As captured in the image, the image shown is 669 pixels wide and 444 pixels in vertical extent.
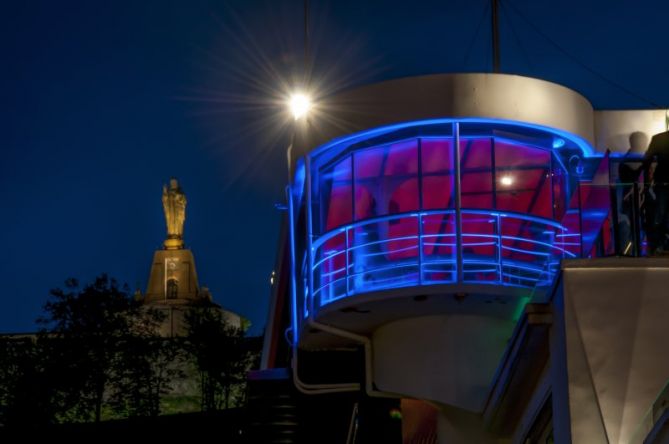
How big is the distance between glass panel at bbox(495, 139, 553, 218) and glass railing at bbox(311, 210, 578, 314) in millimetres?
388

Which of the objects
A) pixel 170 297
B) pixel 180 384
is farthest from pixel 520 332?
pixel 170 297

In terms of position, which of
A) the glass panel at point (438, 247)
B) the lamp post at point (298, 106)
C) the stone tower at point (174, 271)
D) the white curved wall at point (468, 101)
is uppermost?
the stone tower at point (174, 271)

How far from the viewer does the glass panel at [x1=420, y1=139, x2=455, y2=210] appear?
1777 cm

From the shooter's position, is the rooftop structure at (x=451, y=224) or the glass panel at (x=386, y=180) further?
the glass panel at (x=386, y=180)

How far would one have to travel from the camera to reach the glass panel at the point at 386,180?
18094 mm

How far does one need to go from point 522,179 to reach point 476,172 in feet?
2.21

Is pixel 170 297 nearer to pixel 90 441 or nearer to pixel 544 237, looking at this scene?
pixel 90 441

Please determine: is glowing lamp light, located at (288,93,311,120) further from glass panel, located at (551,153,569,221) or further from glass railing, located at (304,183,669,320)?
glass panel, located at (551,153,569,221)

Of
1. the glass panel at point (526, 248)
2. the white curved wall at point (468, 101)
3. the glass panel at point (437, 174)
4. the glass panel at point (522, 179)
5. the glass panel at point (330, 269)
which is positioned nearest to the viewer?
the glass panel at point (526, 248)

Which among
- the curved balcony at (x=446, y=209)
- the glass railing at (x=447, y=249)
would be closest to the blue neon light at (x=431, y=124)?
the curved balcony at (x=446, y=209)

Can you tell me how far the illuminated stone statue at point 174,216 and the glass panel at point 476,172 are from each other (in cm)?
6837

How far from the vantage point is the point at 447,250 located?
1752 centimetres

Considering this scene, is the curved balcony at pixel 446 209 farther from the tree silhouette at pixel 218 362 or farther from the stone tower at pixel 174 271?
the stone tower at pixel 174 271

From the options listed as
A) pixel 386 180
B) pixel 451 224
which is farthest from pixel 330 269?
pixel 451 224
